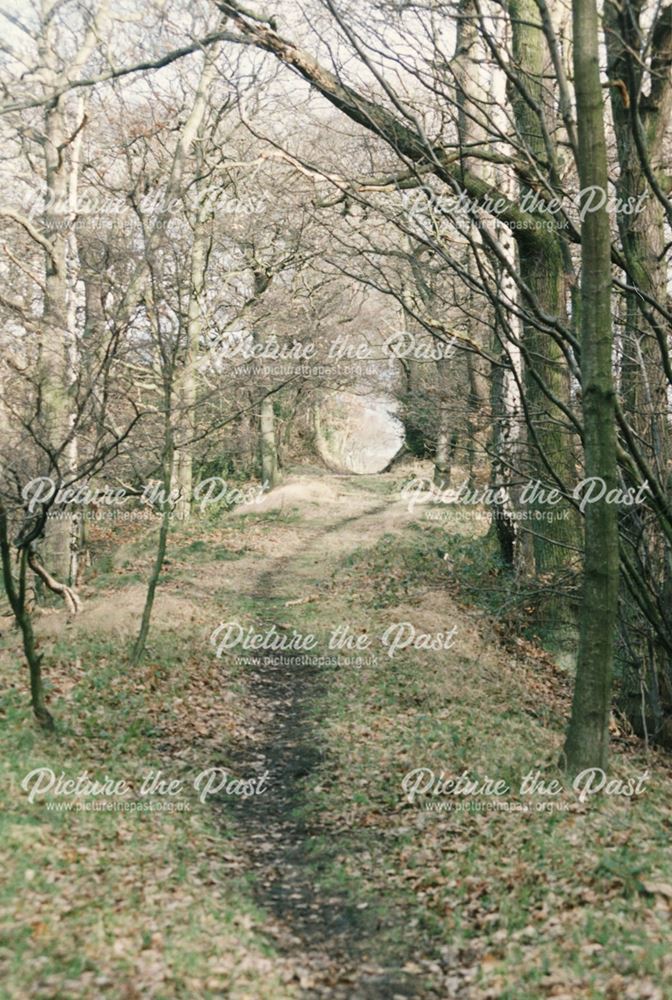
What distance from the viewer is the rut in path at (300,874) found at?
19.3 feet

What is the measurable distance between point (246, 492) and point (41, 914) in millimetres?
24084

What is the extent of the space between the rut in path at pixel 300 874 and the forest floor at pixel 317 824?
0.02 meters

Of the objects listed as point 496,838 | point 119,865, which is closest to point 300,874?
→ point 119,865

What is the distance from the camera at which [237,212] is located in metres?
23.4

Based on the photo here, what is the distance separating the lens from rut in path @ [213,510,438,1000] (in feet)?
19.3

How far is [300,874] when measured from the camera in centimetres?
741

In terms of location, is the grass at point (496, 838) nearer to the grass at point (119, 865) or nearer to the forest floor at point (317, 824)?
the forest floor at point (317, 824)

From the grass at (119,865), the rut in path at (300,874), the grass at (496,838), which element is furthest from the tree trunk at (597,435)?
the grass at (119,865)

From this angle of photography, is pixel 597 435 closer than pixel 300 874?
No

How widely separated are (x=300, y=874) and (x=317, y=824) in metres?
0.90

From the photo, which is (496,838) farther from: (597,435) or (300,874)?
(597,435)

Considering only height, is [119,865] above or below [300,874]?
above

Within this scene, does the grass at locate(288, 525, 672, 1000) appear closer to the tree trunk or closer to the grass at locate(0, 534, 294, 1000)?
the tree trunk

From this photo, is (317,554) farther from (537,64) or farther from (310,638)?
(537,64)
